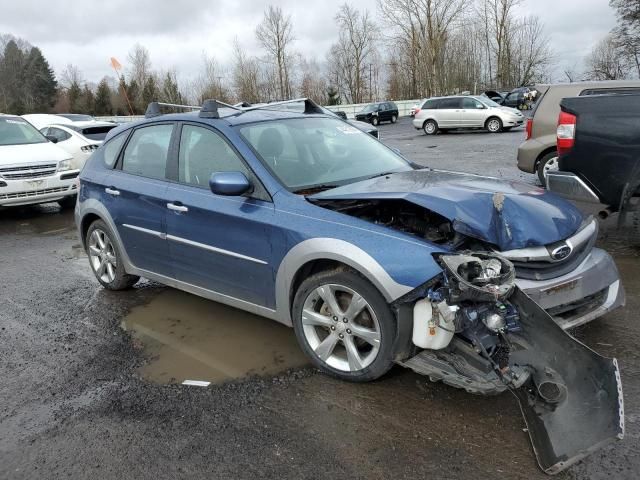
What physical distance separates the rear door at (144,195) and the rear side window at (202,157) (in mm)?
190

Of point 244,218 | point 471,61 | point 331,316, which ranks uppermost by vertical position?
point 471,61

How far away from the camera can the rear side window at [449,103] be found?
2450cm

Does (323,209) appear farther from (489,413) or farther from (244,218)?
(489,413)

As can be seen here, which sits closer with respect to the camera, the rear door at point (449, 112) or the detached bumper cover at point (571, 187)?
the detached bumper cover at point (571, 187)

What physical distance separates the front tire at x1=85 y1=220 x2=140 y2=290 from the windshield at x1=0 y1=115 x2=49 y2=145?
6192 mm

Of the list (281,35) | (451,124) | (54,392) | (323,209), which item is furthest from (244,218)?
(281,35)

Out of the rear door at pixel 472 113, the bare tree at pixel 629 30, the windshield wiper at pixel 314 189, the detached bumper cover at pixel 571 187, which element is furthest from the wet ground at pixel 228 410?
the bare tree at pixel 629 30

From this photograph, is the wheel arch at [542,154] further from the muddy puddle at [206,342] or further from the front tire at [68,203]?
the front tire at [68,203]

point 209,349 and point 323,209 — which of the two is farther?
point 209,349

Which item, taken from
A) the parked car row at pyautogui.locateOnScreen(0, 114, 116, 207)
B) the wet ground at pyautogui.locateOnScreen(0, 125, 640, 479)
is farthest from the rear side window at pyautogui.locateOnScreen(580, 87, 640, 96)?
the parked car row at pyautogui.locateOnScreen(0, 114, 116, 207)

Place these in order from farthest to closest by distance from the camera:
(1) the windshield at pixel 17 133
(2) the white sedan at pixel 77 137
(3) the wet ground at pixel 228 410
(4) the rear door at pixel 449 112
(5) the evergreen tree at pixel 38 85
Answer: (5) the evergreen tree at pixel 38 85 → (4) the rear door at pixel 449 112 → (2) the white sedan at pixel 77 137 → (1) the windshield at pixel 17 133 → (3) the wet ground at pixel 228 410

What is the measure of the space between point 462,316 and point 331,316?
2.86 feet

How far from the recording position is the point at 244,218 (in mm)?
3793

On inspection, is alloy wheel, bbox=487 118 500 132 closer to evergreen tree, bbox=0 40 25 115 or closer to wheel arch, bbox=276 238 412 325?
wheel arch, bbox=276 238 412 325
